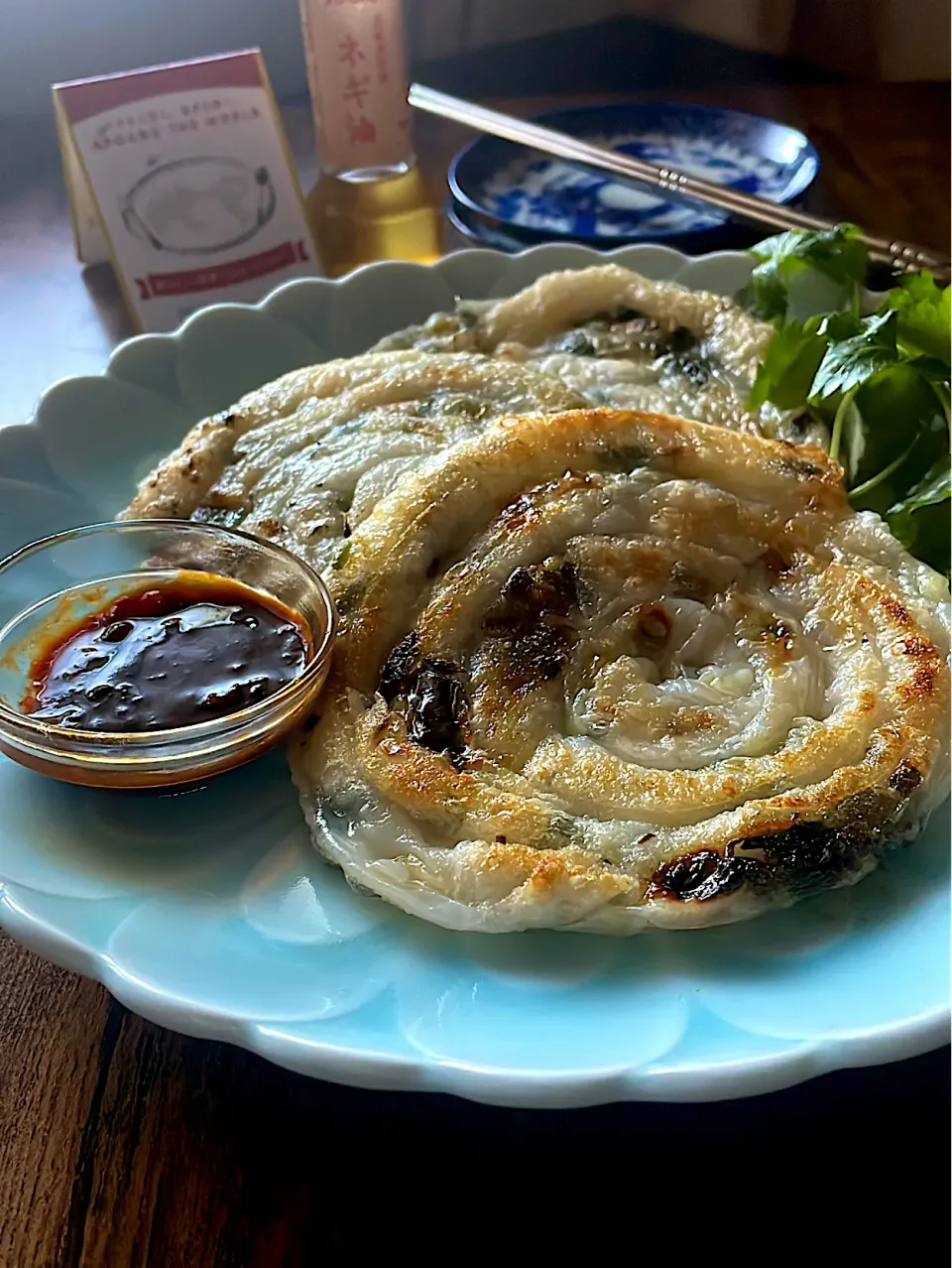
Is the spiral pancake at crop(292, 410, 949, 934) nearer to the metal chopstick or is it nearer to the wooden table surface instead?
the wooden table surface

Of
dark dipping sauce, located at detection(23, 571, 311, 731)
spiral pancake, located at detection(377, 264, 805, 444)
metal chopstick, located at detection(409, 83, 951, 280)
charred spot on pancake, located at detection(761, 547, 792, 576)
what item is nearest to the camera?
dark dipping sauce, located at detection(23, 571, 311, 731)

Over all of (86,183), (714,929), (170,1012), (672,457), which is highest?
(86,183)

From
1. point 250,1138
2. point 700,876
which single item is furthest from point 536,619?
point 250,1138

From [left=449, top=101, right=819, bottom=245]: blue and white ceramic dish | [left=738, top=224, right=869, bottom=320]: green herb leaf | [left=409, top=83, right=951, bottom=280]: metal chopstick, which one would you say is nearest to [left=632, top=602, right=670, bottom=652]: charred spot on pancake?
[left=738, top=224, right=869, bottom=320]: green herb leaf

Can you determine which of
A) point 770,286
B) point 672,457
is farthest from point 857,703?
point 770,286

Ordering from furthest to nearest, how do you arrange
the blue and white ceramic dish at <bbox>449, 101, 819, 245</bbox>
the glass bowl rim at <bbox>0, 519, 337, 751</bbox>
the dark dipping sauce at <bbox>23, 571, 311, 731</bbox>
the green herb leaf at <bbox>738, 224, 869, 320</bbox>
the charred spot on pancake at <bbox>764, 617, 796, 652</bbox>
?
the blue and white ceramic dish at <bbox>449, 101, 819, 245</bbox>, the green herb leaf at <bbox>738, 224, 869, 320</bbox>, the charred spot on pancake at <bbox>764, 617, 796, 652</bbox>, the dark dipping sauce at <bbox>23, 571, 311, 731</bbox>, the glass bowl rim at <bbox>0, 519, 337, 751</bbox>

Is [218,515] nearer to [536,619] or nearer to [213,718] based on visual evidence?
[213,718]

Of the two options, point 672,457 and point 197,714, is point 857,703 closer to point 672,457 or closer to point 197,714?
point 672,457

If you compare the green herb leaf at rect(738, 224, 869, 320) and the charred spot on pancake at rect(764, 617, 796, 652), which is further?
the green herb leaf at rect(738, 224, 869, 320)
